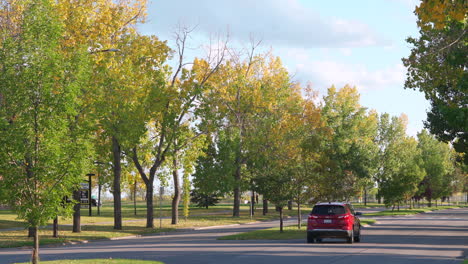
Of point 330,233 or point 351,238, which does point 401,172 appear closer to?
point 351,238

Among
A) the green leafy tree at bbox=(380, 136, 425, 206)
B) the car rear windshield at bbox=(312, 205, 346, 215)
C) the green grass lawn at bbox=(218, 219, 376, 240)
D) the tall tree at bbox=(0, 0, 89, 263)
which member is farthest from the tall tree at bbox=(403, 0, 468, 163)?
the green leafy tree at bbox=(380, 136, 425, 206)

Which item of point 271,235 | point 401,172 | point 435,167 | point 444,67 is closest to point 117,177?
point 271,235

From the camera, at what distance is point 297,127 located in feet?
199

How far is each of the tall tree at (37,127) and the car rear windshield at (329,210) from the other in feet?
41.5

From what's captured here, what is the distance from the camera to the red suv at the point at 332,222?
28.5 m

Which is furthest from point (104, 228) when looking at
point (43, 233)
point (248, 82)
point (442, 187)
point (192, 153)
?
point (442, 187)

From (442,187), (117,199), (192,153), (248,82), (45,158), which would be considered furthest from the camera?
(442,187)

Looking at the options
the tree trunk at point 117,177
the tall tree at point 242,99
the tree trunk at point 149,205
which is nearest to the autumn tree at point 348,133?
the tall tree at point 242,99

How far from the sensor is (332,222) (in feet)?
94.0

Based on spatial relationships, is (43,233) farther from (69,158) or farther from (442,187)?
(442,187)

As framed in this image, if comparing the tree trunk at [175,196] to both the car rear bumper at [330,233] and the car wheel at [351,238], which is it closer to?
the car rear bumper at [330,233]

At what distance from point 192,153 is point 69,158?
94.6 ft

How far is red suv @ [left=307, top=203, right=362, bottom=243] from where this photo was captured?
28469 millimetres

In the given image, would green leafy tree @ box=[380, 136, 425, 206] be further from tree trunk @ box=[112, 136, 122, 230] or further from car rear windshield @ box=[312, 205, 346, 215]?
car rear windshield @ box=[312, 205, 346, 215]
